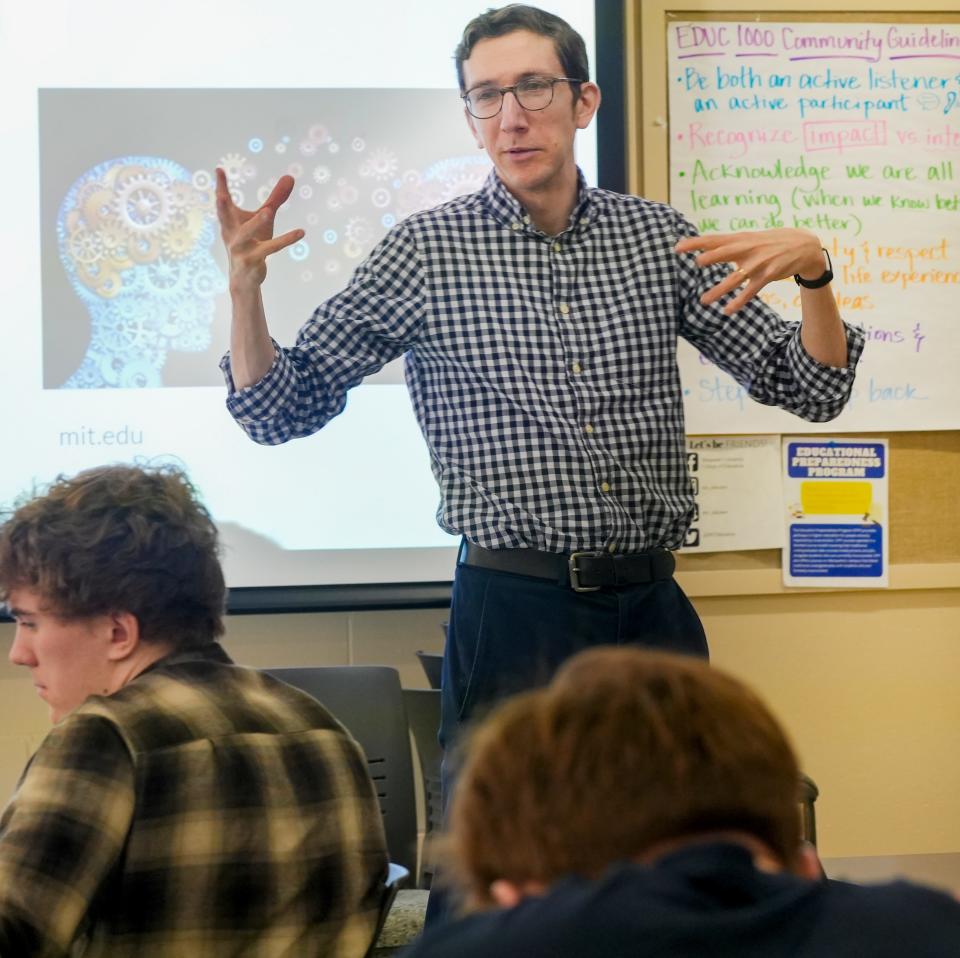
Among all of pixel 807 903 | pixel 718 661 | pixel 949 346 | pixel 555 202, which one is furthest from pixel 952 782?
pixel 807 903

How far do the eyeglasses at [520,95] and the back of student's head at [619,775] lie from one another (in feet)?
5.01

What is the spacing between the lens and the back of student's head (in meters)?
0.69

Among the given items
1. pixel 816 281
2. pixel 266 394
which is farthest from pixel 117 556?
pixel 816 281

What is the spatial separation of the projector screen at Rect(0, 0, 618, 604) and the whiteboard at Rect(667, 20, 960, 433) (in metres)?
0.29

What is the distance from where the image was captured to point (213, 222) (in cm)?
286

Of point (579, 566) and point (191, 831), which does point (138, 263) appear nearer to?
point (579, 566)

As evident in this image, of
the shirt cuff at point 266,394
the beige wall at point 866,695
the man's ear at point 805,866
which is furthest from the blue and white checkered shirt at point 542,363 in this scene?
the man's ear at point 805,866

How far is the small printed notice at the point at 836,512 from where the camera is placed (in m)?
2.95

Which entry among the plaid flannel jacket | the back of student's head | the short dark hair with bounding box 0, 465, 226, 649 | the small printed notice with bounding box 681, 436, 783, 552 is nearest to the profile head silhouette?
the small printed notice with bounding box 681, 436, 783, 552

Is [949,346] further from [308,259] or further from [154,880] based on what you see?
[154,880]

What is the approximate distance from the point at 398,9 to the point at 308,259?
0.56 m

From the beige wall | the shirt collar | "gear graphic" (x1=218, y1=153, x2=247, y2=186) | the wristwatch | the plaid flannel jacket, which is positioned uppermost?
"gear graphic" (x1=218, y1=153, x2=247, y2=186)

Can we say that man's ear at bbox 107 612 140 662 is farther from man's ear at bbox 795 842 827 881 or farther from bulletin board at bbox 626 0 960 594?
bulletin board at bbox 626 0 960 594

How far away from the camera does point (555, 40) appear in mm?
2141
